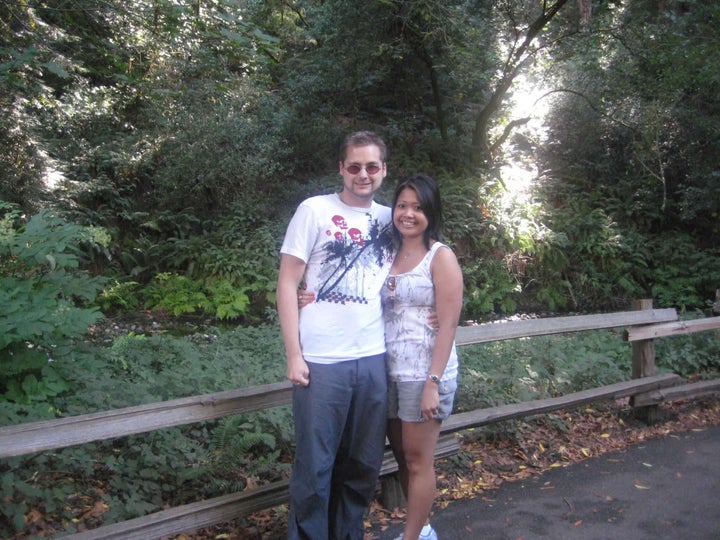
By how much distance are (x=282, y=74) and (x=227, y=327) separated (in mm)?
9523

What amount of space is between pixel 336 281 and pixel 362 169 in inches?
21.9

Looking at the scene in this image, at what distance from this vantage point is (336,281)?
120 inches

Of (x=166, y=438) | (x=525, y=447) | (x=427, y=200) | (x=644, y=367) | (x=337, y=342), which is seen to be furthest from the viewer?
(x=644, y=367)

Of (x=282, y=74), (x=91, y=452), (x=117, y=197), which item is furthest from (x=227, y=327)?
(x=282, y=74)

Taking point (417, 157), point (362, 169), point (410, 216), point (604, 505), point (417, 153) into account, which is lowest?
point (604, 505)

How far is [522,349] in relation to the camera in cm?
791

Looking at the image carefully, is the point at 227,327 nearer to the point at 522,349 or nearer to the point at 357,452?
the point at 522,349

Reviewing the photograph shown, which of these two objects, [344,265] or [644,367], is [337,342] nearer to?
[344,265]

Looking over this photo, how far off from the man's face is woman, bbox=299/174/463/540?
18 centimetres

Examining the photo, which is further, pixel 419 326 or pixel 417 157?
pixel 417 157

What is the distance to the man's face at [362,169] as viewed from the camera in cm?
310

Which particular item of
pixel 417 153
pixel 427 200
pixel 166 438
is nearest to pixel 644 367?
pixel 427 200

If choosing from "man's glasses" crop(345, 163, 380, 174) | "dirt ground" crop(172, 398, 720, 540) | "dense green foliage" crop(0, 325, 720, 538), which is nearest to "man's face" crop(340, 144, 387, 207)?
"man's glasses" crop(345, 163, 380, 174)

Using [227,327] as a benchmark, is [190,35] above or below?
above
